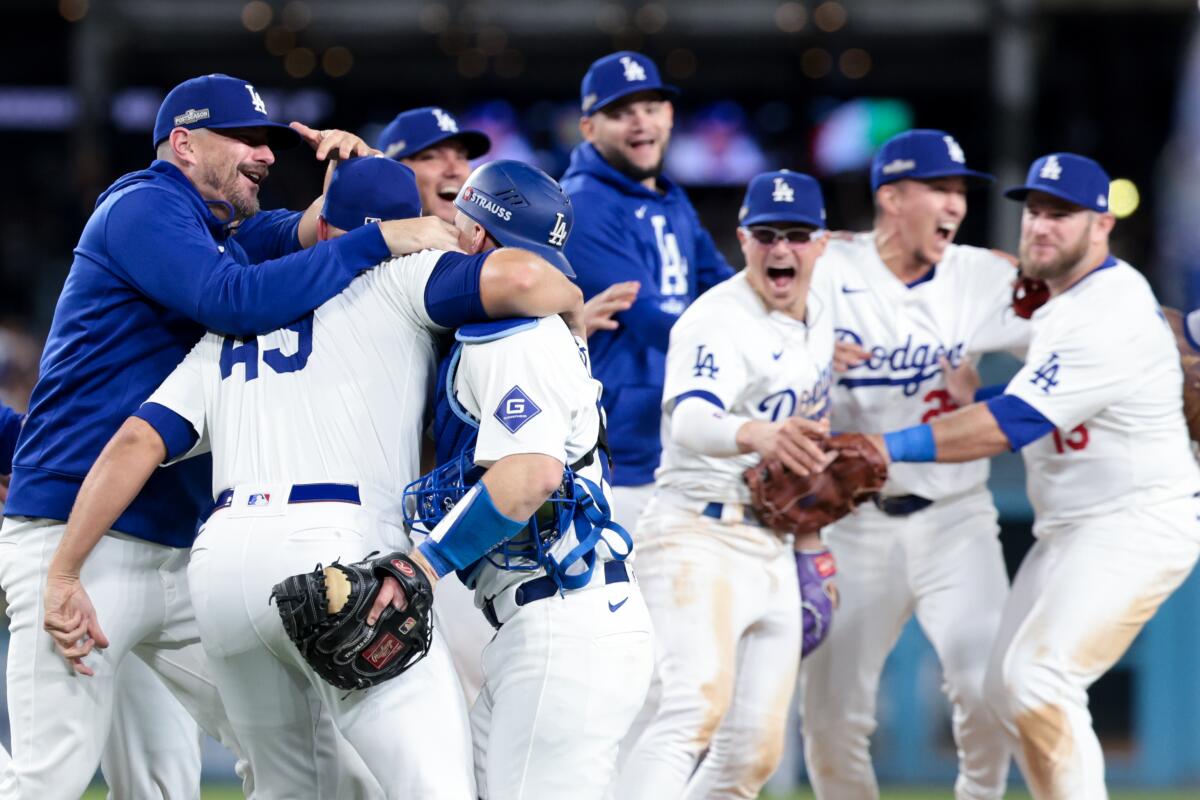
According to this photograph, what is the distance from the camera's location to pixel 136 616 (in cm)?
438

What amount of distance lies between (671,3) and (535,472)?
1481 centimetres

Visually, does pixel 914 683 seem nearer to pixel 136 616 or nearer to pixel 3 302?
pixel 136 616

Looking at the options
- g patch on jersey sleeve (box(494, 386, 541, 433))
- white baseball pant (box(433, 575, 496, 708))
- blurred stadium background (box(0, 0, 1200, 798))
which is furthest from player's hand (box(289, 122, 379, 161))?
blurred stadium background (box(0, 0, 1200, 798))

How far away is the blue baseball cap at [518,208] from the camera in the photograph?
158 inches

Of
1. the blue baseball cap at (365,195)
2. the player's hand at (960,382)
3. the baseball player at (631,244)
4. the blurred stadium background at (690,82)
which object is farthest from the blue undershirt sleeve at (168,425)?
the blurred stadium background at (690,82)

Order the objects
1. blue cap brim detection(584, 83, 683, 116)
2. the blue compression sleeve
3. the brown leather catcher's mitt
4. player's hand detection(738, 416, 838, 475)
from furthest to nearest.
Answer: blue cap brim detection(584, 83, 683, 116), the brown leather catcher's mitt, player's hand detection(738, 416, 838, 475), the blue compression sleeve

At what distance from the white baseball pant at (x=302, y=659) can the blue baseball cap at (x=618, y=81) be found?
279 centimetres

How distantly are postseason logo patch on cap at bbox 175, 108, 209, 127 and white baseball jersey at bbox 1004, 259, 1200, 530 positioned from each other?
2940 mm

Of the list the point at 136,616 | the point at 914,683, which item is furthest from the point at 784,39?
the point at 136,616

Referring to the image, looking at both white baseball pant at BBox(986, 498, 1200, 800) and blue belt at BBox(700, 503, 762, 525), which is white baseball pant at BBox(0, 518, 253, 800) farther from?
white baseball pant at BBox(986, 498, 1200, 800)

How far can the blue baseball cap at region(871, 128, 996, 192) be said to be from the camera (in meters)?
6.01

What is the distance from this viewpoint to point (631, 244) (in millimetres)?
6105

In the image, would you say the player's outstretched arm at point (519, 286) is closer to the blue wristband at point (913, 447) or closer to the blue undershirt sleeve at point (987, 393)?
the blue wristband at point (913, 447)

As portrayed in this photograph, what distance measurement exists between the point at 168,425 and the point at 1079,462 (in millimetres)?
3336
